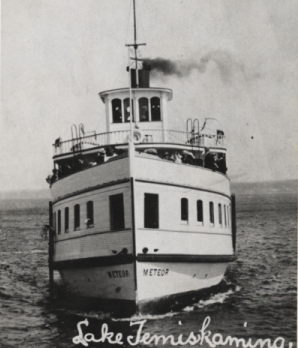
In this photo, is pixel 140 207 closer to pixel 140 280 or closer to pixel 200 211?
pixel 140 280

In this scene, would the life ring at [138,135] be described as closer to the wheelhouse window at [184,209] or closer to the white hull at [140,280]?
the wheelhouse window at [184,209]

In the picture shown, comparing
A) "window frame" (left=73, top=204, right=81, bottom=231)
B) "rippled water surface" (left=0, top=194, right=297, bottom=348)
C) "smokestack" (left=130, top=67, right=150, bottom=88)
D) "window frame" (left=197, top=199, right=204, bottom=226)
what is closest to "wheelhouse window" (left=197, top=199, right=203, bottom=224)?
"window frame" (left=197, top=199, right=204, bottom=226)

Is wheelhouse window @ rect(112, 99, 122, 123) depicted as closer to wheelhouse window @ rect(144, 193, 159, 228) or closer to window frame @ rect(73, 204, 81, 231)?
window frame @ rect(73, 204, 81, 231)

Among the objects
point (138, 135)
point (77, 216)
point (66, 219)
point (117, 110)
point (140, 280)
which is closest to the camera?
point (140, 280)

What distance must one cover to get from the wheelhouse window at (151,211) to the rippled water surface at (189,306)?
2.18m

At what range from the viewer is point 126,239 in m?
14.0

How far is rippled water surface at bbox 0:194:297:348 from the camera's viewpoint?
1326 centimetres

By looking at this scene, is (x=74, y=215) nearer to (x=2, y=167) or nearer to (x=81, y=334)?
(x=2, y=167)

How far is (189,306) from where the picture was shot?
15.1 metres

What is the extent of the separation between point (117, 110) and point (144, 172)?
496 cm

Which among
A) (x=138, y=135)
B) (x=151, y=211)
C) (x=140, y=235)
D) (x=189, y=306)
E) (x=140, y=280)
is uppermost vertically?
(x=138, y=135)

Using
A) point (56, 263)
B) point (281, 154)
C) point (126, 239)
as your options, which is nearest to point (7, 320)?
point (56, 263)

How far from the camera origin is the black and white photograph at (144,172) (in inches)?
538

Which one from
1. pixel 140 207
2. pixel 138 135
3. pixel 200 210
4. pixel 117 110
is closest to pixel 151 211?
pixel 140 207
